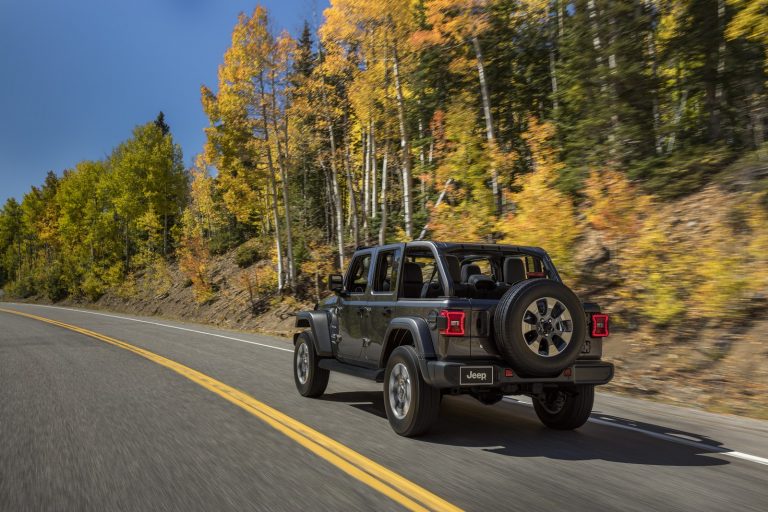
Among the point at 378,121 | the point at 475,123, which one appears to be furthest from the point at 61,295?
the point at 475,123

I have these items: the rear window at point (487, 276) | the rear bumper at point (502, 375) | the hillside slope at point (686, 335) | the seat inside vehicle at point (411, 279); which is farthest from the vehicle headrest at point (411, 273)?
the hillside slope at point (686, 335)

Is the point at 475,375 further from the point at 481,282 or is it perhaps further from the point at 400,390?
the point at 481,282

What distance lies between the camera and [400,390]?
6117 millimetres

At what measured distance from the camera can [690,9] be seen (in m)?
20.3

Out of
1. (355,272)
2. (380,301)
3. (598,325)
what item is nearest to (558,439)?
(598,325)

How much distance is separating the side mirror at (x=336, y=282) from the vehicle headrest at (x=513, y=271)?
208 centimetres

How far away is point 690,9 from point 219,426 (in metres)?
20.8

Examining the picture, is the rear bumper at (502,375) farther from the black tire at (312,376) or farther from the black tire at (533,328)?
the black tire at (312,376)

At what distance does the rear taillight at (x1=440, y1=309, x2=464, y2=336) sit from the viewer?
5.56 metres

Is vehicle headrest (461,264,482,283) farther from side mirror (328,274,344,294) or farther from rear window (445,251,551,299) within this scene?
side mirror (328,274,344,294)

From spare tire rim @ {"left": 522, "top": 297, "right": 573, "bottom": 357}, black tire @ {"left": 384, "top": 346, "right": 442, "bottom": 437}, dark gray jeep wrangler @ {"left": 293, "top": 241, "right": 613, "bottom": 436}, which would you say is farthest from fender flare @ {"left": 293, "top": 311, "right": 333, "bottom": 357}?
spare tire rim @ {"left": 522, "top": 297, "right": 573, "bottom": 357}

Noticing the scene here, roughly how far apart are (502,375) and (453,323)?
639mm

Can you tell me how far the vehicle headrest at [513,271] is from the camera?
6617 millimetres

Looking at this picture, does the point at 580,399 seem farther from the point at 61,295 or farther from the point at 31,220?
the point at 31,220
